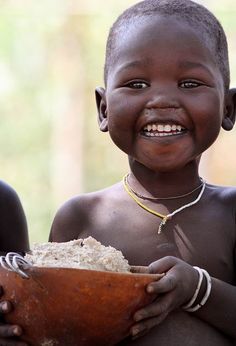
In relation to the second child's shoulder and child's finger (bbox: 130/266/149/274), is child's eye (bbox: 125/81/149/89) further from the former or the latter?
child's finger (bbox: 130/266/149/274)

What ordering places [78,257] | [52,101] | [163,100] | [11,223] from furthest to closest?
1. [52,101]
2. [11,223]
3. [163,100]
4. [78,257]

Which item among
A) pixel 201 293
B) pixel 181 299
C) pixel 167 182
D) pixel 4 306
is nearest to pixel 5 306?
pixel 4 306

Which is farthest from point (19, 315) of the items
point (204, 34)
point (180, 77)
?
point (204, 34)

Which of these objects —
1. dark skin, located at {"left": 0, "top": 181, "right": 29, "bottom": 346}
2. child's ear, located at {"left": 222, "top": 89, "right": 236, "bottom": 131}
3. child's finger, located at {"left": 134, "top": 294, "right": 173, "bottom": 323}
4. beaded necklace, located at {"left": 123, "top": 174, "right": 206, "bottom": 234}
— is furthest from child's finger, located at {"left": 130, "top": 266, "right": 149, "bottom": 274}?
dark skin, located at {"left": 0, "top": 181, "right": 29, "bottom": 346}

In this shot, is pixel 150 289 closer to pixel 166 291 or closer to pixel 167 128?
pixel 166 291

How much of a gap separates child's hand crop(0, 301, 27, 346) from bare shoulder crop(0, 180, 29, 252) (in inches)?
35.4

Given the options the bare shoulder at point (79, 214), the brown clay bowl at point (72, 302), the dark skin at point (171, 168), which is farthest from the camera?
the bare shoulder at point (79, 214)

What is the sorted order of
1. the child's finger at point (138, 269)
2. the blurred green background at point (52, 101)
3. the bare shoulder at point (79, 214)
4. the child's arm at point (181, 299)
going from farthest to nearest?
the blurred green background at point (52, 101) < the bare shoulder at point (79, 214) < the child's finger at point (138, 269) < the child's arm at point (181, 299)

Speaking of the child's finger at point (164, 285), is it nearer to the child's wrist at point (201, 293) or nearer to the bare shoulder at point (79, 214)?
the child's wrist at point (201, 293)

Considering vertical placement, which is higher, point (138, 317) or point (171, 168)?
point (171, 168)

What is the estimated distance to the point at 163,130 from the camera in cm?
300

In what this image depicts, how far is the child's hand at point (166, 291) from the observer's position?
101 inches

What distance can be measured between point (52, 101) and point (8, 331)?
30.4 ft

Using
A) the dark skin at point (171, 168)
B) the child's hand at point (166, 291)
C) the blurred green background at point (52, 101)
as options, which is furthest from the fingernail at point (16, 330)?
the blurred green background at point (52, 101)
